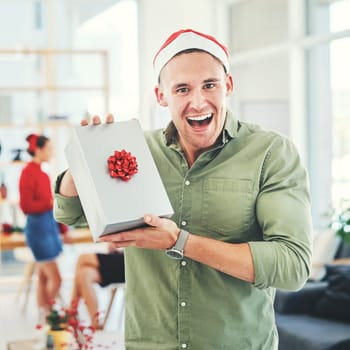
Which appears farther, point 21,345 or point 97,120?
point 21,345

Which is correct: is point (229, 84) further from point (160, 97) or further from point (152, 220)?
point (152, 220)

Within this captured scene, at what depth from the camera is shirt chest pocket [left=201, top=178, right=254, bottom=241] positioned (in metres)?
1.68

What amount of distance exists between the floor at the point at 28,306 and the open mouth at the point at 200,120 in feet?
8.47

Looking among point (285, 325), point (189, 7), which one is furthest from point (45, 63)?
point (285, 325)

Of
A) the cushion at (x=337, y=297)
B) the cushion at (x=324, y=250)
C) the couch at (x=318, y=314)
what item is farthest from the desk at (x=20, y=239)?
the cushion at (x=337, y=297)

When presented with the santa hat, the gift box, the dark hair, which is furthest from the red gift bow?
the dark hair

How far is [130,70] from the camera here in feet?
28.5

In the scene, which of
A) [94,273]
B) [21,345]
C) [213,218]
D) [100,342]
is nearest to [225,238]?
[213,218]

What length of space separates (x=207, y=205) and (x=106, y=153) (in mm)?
262

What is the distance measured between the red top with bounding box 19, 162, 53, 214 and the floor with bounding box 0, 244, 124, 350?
0.98m

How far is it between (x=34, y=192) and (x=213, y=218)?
14.6ft

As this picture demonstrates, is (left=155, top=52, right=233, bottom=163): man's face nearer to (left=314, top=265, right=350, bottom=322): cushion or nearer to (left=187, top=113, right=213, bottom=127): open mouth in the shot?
(left=187, top=113, right=213, bottom=127): open mouth

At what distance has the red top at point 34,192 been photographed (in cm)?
594

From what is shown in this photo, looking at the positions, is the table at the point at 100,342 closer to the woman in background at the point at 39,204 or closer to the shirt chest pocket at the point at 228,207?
the woman in background at the point at 39,204
